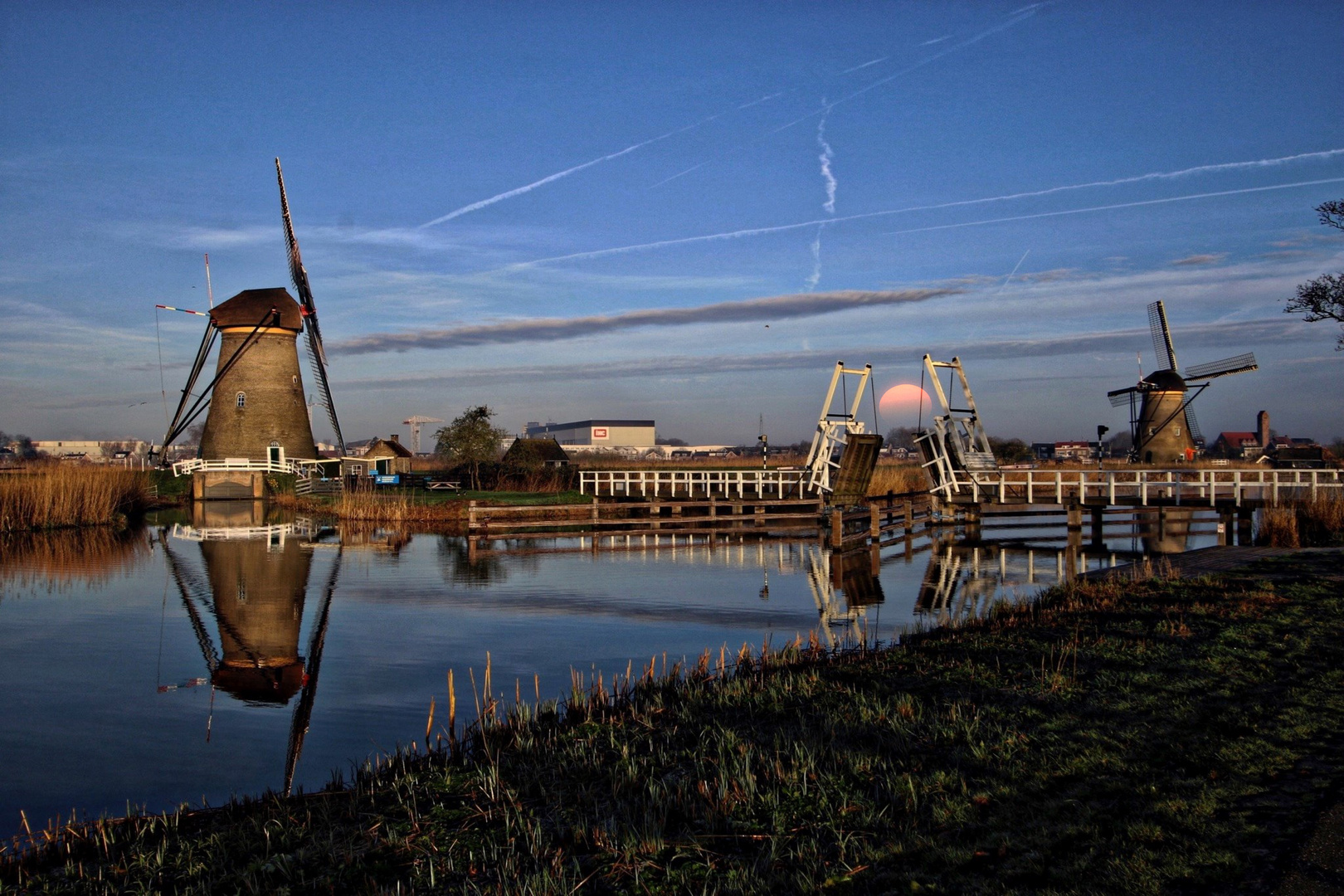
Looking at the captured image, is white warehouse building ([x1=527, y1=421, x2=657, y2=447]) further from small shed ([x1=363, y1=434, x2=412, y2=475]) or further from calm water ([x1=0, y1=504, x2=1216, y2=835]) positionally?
calm water ([x1=0, y1=504, x2=1216, y2=835])

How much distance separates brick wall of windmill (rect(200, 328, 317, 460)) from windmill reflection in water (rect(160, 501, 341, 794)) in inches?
547

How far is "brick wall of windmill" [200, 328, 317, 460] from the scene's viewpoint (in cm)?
4394

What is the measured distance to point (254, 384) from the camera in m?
44.3

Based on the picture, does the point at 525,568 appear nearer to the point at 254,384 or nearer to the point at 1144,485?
the point at 1144,485

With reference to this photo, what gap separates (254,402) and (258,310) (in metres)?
4.19

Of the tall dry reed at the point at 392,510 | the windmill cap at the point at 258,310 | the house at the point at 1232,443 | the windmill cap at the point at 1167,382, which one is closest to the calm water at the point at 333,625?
the tall dry reed at the point at 392,510

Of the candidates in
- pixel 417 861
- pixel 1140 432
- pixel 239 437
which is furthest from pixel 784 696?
pixel 1140 432

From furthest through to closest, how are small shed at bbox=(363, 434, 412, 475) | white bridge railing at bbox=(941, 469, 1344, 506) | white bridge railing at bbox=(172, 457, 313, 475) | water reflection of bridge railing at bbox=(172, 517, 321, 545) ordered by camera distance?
small shed at bbox=(363, 434, 412, 475), white bridge railing at bbox=(172, 457, 313, 475), water reflection of bridge railing at bbox=(172, 517, 321, 545), white bridge railing at bbox=(941, 469, 1344, 506)

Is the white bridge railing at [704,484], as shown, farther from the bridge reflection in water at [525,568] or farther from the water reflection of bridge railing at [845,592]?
the water reflection of bridge railing at [845,592]

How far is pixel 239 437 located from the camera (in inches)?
1730

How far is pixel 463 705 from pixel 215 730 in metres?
2.25

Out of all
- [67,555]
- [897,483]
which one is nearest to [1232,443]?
[897,483]

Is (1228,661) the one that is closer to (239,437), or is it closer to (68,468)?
(68,468)

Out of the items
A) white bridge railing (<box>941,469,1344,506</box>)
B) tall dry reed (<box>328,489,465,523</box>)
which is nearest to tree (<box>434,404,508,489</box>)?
tall dry reed (<box>328,489,465,523</box>)
